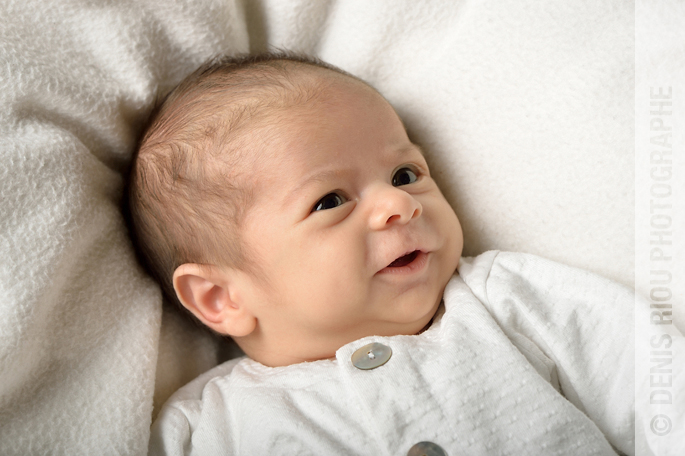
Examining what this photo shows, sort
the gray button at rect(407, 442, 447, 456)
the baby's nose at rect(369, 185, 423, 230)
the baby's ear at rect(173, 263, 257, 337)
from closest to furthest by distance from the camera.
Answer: the gray button at rect(407, 442, 447, 456) → the baby's nose at rect(369, 185, 423, 230) → the baby's ear at rect(173, 263, 257, 337)

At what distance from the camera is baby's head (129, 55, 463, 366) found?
1040mm

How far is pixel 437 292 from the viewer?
1.12m

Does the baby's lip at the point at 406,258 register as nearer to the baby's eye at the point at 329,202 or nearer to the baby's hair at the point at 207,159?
the baby's eye at the point at 329,202

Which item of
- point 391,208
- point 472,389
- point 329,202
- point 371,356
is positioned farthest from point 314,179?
point 472,389

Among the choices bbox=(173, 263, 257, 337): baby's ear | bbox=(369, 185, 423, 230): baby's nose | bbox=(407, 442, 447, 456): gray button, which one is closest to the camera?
bbox=(407, 442, 447, 456): gray button

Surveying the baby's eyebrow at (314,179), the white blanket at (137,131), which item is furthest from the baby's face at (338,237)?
the white blanket at (137,131)

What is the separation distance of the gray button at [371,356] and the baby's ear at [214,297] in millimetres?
265

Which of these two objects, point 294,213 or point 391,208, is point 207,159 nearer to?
point 294,213

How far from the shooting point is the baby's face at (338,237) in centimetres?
103

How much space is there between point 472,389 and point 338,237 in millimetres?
367

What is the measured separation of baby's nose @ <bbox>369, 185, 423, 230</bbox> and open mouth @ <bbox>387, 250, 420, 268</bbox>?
0.09m

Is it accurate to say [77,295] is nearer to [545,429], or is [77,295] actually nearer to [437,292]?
[437,292]

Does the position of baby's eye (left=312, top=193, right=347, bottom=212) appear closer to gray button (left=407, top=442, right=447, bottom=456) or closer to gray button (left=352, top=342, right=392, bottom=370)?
gray button (left=352, top=342, right=392, bottom=370)

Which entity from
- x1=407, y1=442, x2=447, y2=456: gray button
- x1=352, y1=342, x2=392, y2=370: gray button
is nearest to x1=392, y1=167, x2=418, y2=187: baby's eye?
x1=352, y1=342, x2=392, y2=370: gray button
